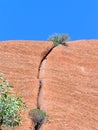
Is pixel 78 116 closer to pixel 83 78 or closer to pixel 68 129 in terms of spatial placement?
pixel 68 129

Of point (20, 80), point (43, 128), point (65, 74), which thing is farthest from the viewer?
point (65, 74)

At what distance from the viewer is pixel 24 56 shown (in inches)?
1531

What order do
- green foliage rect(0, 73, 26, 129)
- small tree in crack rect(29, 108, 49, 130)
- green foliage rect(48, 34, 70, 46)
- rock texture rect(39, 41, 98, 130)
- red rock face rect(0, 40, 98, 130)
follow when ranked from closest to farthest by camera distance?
green foliage rect(0, 73, 26, 129), small tree in crack rect(29, 108, 49, 130), rock texture rect(39, 41, 98, 130), red rock face rect(0, 40, 98, 130), green foliage rect(48, 34, 70, 46)

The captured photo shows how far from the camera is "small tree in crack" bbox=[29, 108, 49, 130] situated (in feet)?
99.3

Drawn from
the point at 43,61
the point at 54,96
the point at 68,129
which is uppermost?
the point at 43,61

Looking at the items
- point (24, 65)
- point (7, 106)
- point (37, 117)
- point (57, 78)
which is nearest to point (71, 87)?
point (57, 78)

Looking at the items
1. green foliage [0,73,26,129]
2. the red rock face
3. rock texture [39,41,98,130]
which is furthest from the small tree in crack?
green foliage [0,73,26,129]

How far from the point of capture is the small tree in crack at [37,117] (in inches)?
1192

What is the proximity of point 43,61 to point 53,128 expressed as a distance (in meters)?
9.93

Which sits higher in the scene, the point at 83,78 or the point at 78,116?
the point at 83,78

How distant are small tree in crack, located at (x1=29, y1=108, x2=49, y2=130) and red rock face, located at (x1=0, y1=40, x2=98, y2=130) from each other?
0.31m

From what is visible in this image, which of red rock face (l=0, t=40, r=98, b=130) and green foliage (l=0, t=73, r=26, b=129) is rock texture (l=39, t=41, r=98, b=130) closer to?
red rock face (l=0, t=40, r=98, b=130)

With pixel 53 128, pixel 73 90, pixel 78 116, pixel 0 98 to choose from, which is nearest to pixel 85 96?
pixel 73 90

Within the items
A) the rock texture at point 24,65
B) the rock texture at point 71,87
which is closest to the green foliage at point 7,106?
the rock texture at point 24,65
